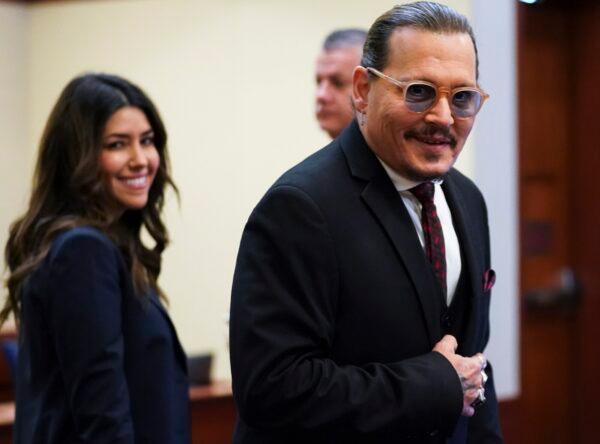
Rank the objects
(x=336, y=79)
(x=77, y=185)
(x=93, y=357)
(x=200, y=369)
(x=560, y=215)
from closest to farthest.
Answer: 1. (x=93, y=357)
2. (x=77, y=185)
3. (x=336, y=79)
4. (x=200, y=369)
5. (x=560, y=215)

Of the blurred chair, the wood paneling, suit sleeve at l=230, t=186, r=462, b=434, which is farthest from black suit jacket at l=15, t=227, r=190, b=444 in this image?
the wood paneling

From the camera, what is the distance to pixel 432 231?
1886mm

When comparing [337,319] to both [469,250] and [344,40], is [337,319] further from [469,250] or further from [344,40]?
[344,40]

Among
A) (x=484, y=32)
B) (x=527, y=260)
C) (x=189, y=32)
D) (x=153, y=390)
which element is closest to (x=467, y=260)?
(x=153, y=390)

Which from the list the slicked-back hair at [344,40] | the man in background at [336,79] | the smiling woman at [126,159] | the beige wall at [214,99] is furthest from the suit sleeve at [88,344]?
the beige wall at [214,99]

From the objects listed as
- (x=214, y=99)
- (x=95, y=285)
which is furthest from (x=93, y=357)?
(x=214, y=99)

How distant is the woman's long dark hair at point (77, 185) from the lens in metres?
2.47

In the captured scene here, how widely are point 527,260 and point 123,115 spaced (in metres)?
A: 2.89

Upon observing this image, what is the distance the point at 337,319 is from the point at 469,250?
13.2 inches

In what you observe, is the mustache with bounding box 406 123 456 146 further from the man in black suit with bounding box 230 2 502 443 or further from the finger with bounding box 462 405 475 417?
the finger with bounding box 462 405 475 417

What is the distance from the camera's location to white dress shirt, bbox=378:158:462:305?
1.87 meters

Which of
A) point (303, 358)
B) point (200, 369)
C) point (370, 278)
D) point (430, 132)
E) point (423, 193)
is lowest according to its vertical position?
point (200, 369)

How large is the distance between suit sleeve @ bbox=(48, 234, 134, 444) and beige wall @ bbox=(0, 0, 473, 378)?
269cm

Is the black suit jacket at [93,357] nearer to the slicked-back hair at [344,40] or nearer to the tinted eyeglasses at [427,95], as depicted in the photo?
the tinted eyeglasses at [427,95]
